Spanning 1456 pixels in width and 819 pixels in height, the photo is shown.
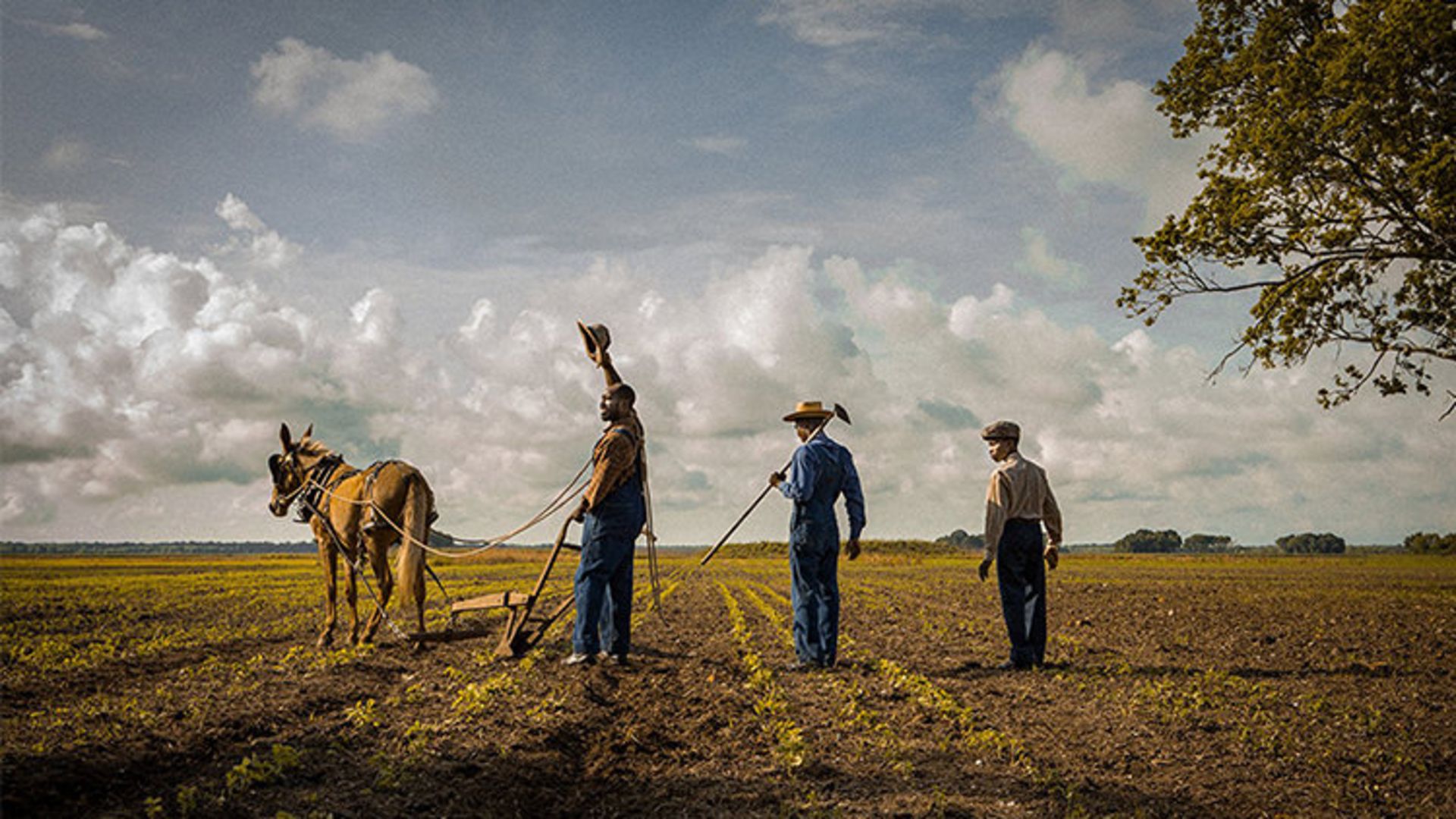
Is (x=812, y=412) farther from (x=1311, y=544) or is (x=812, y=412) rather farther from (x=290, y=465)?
(x=1311, y=544)

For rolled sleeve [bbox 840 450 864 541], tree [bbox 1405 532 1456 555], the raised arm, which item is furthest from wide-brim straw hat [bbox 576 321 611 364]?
tree [bbox 1405 532 1456 555]

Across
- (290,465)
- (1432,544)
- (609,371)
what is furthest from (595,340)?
(1432,544)

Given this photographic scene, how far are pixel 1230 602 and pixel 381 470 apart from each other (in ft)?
70.5

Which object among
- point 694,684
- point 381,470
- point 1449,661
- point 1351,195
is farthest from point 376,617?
point 1351,195

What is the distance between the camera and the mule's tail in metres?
11.9

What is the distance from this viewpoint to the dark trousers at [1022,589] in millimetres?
10703

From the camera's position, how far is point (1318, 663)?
1196cm

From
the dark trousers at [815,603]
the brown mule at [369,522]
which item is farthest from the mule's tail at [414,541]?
the dark trousers at [815,603]

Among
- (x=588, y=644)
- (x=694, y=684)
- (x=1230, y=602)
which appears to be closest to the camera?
(x=694, y=684)

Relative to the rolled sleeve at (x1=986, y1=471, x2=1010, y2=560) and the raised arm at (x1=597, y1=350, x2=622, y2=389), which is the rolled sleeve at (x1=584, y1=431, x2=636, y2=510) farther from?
the rolled sleeve at (x1=986, y1=471, x2=1010, y2=560)

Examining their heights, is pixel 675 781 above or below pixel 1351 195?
below

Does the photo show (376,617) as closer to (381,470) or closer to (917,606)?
(381,470)

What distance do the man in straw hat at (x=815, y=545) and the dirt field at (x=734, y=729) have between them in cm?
47

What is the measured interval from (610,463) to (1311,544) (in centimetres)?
17602
